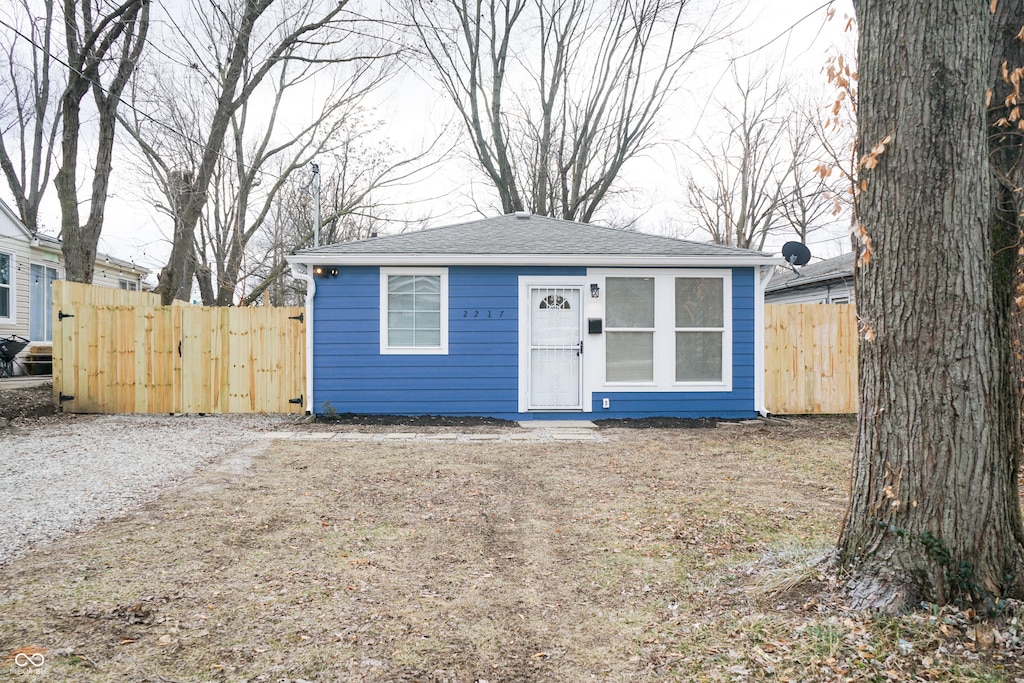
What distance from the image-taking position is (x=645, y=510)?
14.2 feet

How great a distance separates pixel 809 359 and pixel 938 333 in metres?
7.57

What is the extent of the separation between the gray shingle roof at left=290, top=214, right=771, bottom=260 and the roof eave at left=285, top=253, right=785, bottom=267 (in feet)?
0.13

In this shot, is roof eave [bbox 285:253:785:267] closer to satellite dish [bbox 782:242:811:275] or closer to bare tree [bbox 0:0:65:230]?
satellite dish [bbox 782:242:811:275]

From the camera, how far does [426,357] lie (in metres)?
8.70

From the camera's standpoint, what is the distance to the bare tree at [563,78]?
1602 centimetres

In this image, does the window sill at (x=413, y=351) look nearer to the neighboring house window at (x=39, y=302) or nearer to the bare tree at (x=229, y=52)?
the bare tree at (x=229, y=52)

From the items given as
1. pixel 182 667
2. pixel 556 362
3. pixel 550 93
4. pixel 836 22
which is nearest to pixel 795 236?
pixel 550 93

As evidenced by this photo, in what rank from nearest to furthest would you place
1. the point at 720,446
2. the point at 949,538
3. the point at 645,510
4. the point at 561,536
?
the point at 949,538, the point at 561,536, the point at 645,510, the point at 720,446

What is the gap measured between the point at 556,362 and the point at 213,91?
33.4 feet

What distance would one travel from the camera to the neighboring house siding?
340 inches

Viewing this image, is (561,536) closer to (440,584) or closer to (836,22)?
(440,584)

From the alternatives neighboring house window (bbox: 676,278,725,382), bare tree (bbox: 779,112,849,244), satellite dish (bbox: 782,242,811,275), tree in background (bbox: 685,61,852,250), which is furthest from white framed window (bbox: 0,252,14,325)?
bare tree (bbox: 779,112,849,244)

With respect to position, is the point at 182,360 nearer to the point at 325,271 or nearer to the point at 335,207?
the point at 325,271

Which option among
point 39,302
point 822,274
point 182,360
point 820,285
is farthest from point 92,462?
point 820,285
